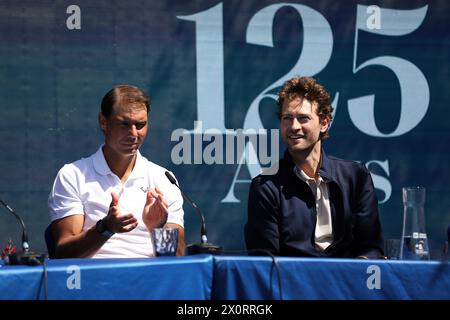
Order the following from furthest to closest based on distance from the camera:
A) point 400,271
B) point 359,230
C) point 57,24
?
point 57,24, point 359,230, point 400,271

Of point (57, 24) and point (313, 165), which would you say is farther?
point (57, 24)

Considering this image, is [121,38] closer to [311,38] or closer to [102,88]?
[102,88]

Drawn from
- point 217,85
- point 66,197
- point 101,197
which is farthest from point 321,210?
point 217,85

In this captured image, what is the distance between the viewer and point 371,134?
5820 mm

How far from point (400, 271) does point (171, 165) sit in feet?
9.42

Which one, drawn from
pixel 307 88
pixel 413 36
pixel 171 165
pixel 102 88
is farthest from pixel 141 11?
pixel 307 88

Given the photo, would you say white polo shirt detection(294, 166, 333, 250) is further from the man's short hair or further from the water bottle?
the man's short hair

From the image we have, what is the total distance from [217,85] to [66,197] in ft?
7.26

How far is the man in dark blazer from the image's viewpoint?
345cm

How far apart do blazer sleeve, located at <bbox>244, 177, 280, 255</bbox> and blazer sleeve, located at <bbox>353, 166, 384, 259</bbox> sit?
0.37 m

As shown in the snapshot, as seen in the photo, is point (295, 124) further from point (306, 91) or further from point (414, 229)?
point (414, 229)

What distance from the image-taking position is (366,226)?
11.8 ft

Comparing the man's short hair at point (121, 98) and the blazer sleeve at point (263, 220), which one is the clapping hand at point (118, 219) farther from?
the man's short hair at point (121, 98)

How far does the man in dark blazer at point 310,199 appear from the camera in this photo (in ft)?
11.3
